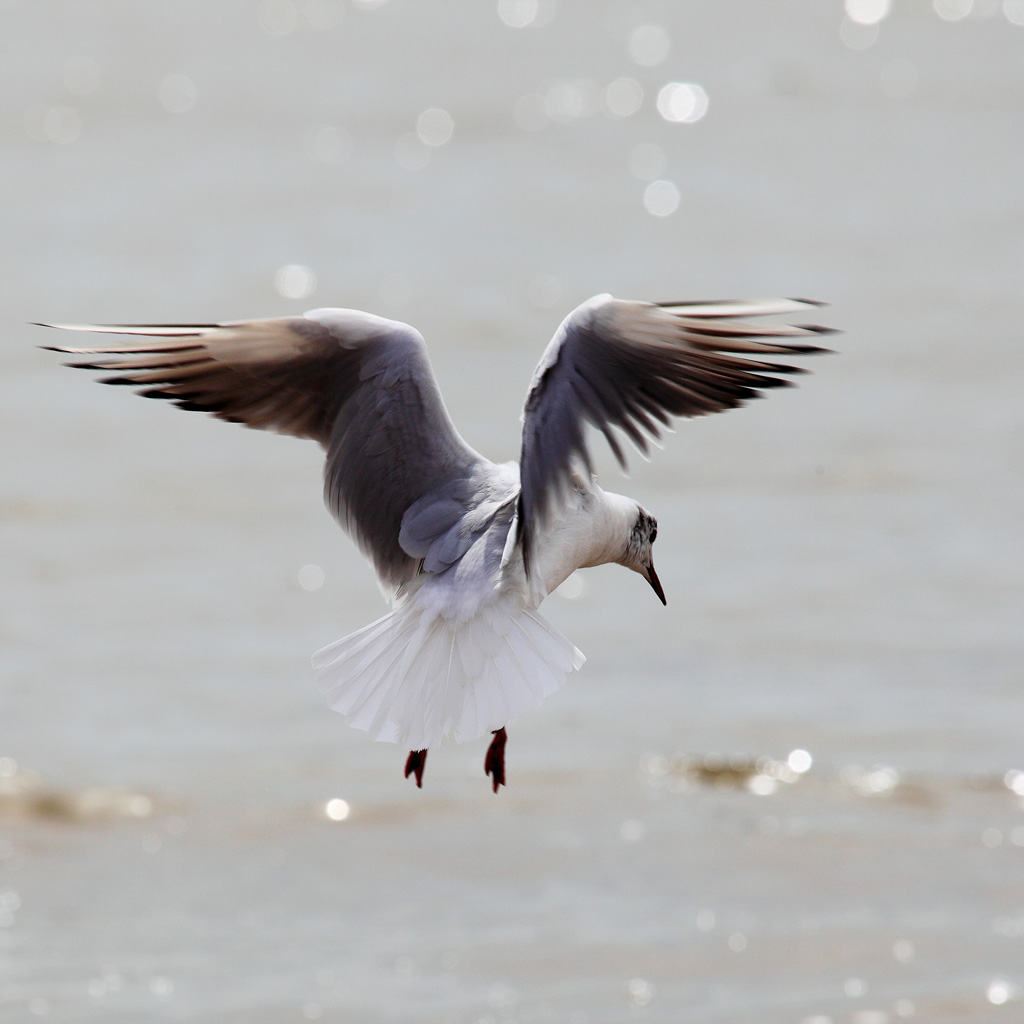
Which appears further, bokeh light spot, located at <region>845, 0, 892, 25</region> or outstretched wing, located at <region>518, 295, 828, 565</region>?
bokeh light spot, located at <region>845, 0, 892, 25</region>

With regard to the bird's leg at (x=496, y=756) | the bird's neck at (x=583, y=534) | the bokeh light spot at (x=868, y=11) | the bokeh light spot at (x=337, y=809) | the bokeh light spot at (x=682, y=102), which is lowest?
the bokeh light spot at (x=337, y=809)

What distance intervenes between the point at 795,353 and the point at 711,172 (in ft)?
38.2

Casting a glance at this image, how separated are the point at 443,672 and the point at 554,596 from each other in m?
4.61

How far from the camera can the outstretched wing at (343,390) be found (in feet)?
14.3

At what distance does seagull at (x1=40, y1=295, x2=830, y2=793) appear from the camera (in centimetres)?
388

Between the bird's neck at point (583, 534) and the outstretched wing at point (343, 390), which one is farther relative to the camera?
the outstretched wing at point (343, 390)

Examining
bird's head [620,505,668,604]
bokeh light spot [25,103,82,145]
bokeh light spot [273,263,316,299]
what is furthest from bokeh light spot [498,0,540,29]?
bird's head [620,505,668,604]

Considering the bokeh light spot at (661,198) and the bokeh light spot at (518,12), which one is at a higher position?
the bokeh light spot at (518,12)

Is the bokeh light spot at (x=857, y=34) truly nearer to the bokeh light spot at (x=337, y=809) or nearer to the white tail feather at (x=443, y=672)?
the bokeh light spot at (x=337, y=809)

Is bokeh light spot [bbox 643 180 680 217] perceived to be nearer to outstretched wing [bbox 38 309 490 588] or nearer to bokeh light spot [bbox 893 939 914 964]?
bokeh light spot [bbox 893 939 914 964]

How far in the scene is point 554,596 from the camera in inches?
340

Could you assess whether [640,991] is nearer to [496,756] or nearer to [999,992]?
[999,992]

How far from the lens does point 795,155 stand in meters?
15.6

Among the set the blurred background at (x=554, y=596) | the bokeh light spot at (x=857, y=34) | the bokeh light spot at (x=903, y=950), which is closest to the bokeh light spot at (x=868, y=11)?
the bokeh light spot at (x=857, y=34)
